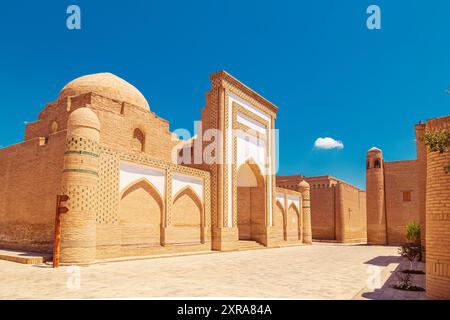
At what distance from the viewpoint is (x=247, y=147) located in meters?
20.6

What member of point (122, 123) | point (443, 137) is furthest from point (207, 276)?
point (122, 123)

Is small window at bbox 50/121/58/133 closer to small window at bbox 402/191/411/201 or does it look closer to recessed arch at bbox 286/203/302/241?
recessed arch at bbox 286/203/302/241

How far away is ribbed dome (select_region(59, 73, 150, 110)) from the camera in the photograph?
18.2 m

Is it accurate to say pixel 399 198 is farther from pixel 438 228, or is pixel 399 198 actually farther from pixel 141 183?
pixel 438 228

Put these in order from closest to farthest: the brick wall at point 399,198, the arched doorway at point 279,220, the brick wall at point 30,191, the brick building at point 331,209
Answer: the brick wall at point 30,191 → the arched doorway at point 279,220 → the brick wall at point 399,198 → the brick building at point 331,209

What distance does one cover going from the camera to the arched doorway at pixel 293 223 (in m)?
25.7

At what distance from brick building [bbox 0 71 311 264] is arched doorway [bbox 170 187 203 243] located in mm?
46

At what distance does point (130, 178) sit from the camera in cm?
1352

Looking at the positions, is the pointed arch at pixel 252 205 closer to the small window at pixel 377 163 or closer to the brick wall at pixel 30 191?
the small window at pixel 377 163

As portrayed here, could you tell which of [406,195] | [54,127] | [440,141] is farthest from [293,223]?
[440,141]

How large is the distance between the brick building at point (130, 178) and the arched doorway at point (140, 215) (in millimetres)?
38

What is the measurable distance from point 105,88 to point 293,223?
16.1m

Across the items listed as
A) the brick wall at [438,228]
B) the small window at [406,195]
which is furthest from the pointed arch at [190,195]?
the small window at [406,195]
